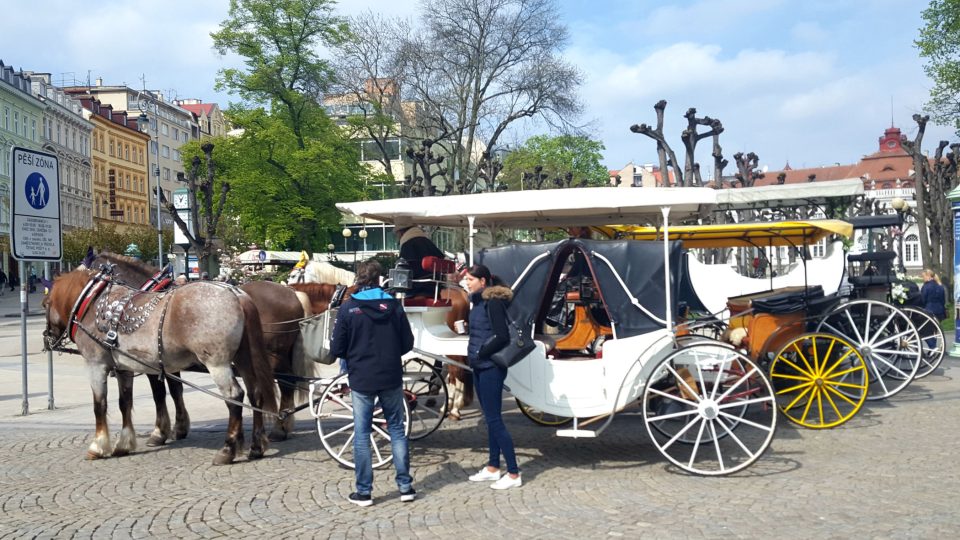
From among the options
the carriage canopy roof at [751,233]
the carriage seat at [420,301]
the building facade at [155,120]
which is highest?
the building facade at [155,120]

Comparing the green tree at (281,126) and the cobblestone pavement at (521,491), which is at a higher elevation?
the green tree at (281,126)

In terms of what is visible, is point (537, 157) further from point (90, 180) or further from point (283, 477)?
point (283, 477)

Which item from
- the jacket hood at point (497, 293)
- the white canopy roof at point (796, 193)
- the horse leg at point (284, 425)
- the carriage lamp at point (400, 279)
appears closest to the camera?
the jacket hood at point (497, 293)

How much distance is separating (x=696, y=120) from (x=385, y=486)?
75.6 ft

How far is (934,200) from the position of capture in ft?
104

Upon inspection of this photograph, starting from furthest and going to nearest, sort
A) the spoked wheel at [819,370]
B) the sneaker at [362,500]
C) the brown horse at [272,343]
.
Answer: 1. the brown horse at [272,343]
2. the spoked wheel at [819,370]
3. the sneaker at [362,500]

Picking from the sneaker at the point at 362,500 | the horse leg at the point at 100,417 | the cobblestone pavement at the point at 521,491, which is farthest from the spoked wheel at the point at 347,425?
the horse leg at the point at 100,417

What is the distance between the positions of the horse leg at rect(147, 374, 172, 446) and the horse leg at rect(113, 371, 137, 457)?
0.36 meters

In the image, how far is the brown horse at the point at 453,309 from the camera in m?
9.54

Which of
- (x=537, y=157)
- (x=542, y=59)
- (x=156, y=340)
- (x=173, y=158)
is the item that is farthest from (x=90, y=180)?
(x=156, y=340)

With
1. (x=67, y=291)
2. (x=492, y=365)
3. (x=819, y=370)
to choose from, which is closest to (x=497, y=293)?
(x=492, y=365)

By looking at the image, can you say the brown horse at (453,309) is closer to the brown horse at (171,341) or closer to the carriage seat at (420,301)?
the carriage seat at (420,301)

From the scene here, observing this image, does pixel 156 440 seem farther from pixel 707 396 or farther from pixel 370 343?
pixel 707 396

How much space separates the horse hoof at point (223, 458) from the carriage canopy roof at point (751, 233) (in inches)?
198
